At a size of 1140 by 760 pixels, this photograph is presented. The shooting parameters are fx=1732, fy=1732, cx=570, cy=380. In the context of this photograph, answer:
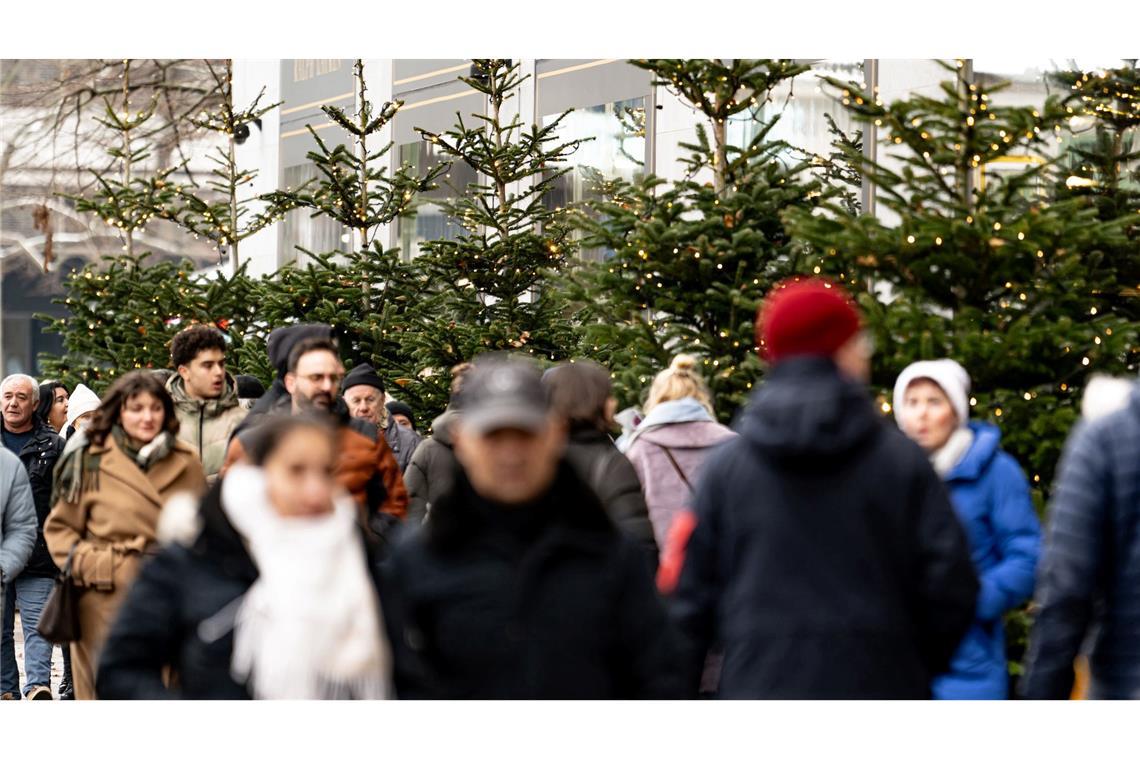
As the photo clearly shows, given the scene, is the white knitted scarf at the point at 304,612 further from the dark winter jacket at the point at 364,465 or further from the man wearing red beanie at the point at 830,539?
the dark winter jacket at the point at 364,465

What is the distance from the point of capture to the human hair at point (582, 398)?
7.34 m

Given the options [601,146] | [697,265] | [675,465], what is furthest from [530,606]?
[601,146]

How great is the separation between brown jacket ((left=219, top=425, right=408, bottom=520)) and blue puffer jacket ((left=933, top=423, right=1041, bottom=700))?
2208 millimetres

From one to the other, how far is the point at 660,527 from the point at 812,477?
345 centimetres

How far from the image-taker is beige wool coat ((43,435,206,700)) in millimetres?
7223

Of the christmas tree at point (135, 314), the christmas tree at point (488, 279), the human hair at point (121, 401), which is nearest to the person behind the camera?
the human hair at point (121, 401)

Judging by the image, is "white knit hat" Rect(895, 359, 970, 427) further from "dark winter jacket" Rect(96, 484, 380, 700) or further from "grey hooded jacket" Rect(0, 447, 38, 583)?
"grey hooded jacket" Rect(0, 447, 38, 583)

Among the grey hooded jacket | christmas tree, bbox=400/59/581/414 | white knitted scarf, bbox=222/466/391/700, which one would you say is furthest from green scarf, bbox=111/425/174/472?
christmas tree, bbox=400/59/581/414

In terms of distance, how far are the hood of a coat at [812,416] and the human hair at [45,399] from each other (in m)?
8.61

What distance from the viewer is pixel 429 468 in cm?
892

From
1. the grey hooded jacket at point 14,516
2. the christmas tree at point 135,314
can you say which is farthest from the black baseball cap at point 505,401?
the christmas tree at point 135,314

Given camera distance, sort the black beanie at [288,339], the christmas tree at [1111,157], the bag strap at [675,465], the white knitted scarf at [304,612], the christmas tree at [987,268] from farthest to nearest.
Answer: the christmas tree at [1111,157] < the christmas tree at [987,268] < the bag strap at [675,465] < the black beanie at [288,339] < the white knitted scarf at [304,612]

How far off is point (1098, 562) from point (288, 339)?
3.84m
